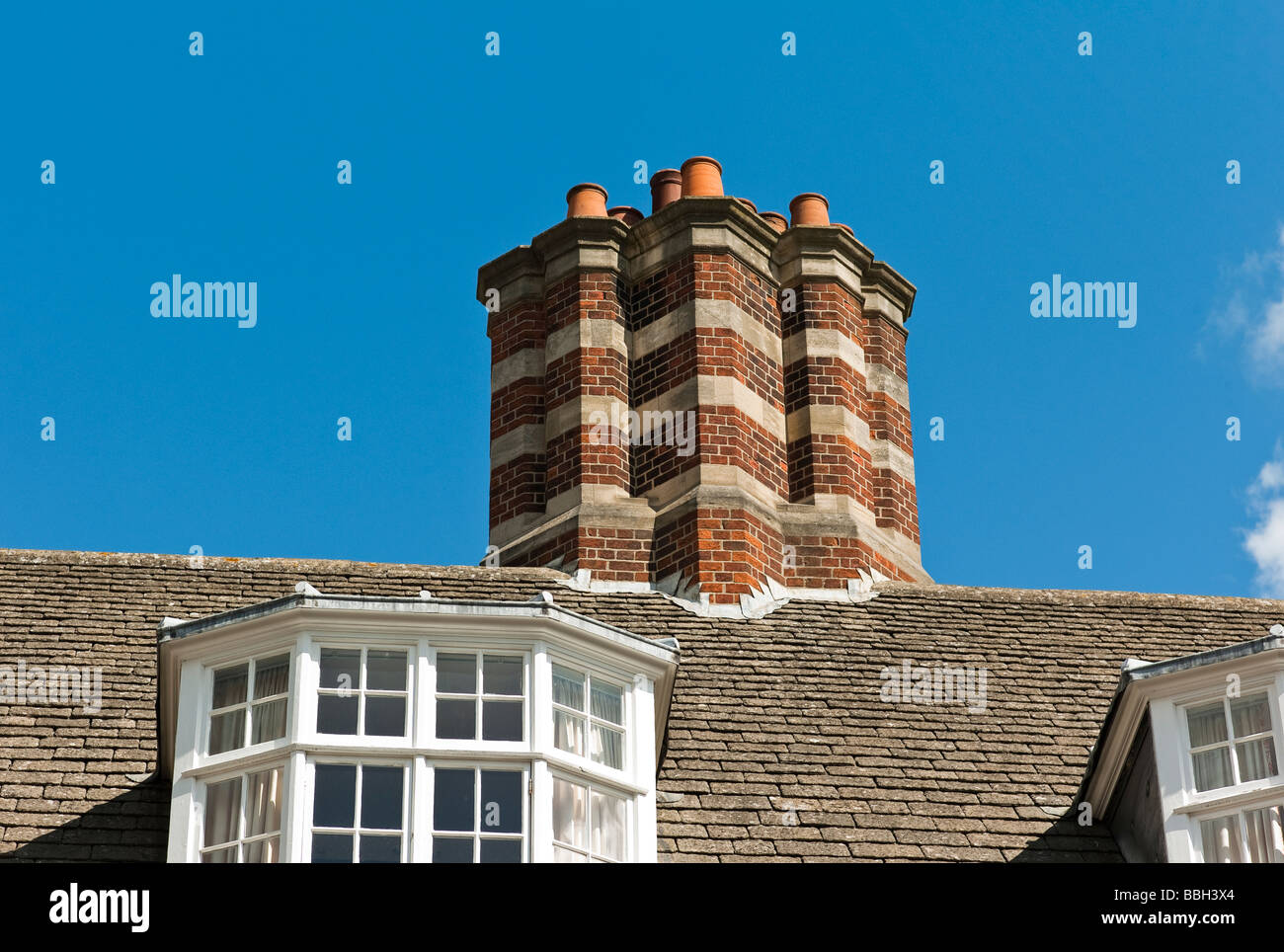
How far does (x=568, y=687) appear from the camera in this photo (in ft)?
44.9

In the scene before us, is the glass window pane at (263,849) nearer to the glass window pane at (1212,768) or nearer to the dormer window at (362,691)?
the dormer window at (362,691)

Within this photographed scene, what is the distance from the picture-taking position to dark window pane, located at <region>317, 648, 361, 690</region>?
1331 centimetres

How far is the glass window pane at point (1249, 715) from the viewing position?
530 inches

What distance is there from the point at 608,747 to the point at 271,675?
1.99 meters

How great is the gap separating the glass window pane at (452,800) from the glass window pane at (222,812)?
112 cm

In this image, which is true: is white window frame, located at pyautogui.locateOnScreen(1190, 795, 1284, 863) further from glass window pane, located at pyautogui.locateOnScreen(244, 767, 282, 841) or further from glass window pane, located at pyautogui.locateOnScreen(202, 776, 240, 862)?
glass window pane, located at pyautogui.locateOnScreen(202, 776, 240, 862)

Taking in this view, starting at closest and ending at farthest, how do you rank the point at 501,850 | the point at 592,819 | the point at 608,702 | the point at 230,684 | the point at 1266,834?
the point at 501,850
the point at 1266,834
the point at 592,819
the point at 230,684
the point at 608,702

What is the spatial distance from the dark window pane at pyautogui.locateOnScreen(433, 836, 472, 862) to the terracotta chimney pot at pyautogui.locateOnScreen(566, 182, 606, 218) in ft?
31.3

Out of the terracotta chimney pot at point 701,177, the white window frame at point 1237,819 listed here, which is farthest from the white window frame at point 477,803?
the terracotta chimney pot at point 701,177

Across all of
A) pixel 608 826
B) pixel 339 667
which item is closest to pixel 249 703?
pixel 339 667

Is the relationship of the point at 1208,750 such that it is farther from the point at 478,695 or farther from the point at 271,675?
the point at 271,675
